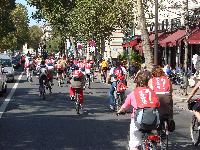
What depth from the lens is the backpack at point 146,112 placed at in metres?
7.86

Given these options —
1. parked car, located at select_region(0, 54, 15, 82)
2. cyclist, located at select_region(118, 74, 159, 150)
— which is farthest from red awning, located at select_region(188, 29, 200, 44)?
cyclist, located at select_region(118, 74, 159, 150)

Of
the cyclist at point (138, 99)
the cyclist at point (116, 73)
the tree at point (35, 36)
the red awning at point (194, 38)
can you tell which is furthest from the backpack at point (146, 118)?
the tree at point (35, 36)

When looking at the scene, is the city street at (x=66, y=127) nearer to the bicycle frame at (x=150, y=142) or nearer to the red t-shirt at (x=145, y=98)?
the bicycle frame at (x=150, y=142)

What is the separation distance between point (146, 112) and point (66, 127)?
6.16 m

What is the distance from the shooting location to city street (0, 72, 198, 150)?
1109 cm

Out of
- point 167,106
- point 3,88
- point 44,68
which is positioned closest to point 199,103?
point 167,106

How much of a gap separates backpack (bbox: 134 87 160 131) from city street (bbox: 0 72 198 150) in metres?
2.83

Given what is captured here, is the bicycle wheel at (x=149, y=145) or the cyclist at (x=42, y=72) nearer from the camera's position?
the bicycle wheel at (x=149, y=145)

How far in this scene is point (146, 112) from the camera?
7863 millimetres

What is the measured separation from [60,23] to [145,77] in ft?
206

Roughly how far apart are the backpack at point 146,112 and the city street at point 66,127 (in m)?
2.83

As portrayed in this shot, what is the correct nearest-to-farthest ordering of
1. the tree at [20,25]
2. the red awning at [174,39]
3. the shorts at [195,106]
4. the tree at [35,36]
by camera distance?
the shorts at [195,106], the red awning at [174,39], the tree at [20,25], the tree at [35,36]

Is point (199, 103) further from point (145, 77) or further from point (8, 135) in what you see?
point (8, 135)

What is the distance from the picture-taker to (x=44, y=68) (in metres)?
21.9
